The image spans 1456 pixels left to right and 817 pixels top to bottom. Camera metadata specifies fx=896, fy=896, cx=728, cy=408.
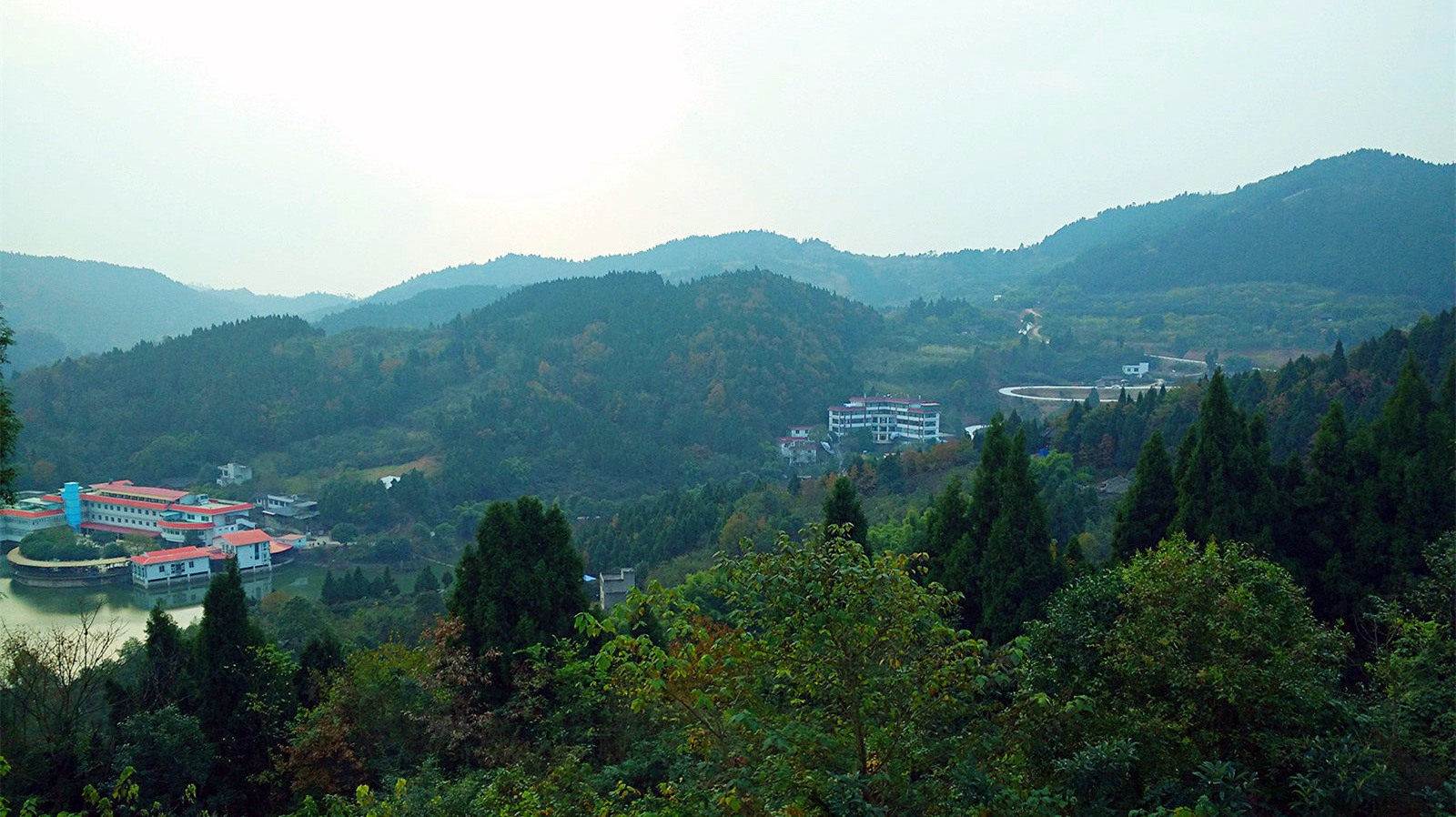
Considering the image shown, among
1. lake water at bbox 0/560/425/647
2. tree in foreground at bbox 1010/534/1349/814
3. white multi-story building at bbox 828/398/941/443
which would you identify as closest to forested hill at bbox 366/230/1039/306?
white multi-story building at bbox 828/398/941/443

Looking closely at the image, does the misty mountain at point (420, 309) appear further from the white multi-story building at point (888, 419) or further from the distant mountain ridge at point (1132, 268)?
the white multi-story building at point (888, 419)

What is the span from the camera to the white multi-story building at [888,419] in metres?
50.1

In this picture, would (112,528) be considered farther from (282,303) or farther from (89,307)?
(282,303)

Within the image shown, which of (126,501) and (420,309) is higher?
(420,309)

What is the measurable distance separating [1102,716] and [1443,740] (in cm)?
165

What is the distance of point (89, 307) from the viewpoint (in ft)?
315

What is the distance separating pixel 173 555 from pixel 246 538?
288cm

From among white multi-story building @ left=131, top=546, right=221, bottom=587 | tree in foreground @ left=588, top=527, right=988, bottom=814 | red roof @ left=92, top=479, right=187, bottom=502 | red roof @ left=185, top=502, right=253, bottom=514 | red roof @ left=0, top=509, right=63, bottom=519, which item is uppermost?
tree in foreground @ left=588, top=527, right=988, bottom=814

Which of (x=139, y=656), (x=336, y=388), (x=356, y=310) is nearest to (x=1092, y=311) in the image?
(x=336, y=388)

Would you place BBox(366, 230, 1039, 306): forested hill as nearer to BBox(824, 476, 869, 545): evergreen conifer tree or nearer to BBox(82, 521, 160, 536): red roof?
BBox(82, 521, 160, 536): red roof

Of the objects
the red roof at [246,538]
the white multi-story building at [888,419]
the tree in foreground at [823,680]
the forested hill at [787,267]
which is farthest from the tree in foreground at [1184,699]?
the forested hill at [787,267]

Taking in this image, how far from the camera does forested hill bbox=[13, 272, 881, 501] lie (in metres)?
45.2

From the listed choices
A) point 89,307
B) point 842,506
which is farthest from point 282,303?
point 842,506

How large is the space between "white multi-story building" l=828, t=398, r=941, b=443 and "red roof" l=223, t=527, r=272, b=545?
31.2 meters
